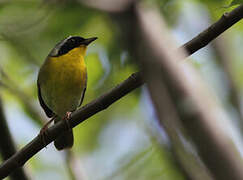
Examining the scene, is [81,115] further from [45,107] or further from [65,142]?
[45,107]

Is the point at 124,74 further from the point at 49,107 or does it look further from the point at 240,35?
the point at 240,35

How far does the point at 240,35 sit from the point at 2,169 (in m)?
4.49

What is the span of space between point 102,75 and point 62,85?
0.60 meters

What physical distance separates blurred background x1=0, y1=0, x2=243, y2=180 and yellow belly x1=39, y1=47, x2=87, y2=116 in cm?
20

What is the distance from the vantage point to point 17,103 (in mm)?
6785

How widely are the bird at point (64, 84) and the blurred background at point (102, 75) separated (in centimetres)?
16

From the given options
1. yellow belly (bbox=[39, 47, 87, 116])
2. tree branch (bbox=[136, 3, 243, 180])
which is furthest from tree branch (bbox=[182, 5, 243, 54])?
yellow belly (bbox=[39, 47, 87, 116])

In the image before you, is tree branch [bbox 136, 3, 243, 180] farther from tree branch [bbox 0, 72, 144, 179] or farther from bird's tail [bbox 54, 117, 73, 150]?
bird's tail [bbox 54, 117, 73, 150]

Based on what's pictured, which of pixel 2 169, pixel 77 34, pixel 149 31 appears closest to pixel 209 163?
pixel 149 31

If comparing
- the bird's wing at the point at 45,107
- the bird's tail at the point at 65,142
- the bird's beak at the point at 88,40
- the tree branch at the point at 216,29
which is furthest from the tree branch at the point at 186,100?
the bird's wing at the point at 45,107

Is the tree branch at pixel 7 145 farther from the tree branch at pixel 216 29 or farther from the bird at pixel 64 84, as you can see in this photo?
the tree branch at pixel 216 29

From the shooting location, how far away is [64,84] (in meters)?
5.84

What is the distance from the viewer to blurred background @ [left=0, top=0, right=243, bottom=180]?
15.5 feet

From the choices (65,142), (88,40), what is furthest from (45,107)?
(88,40)
